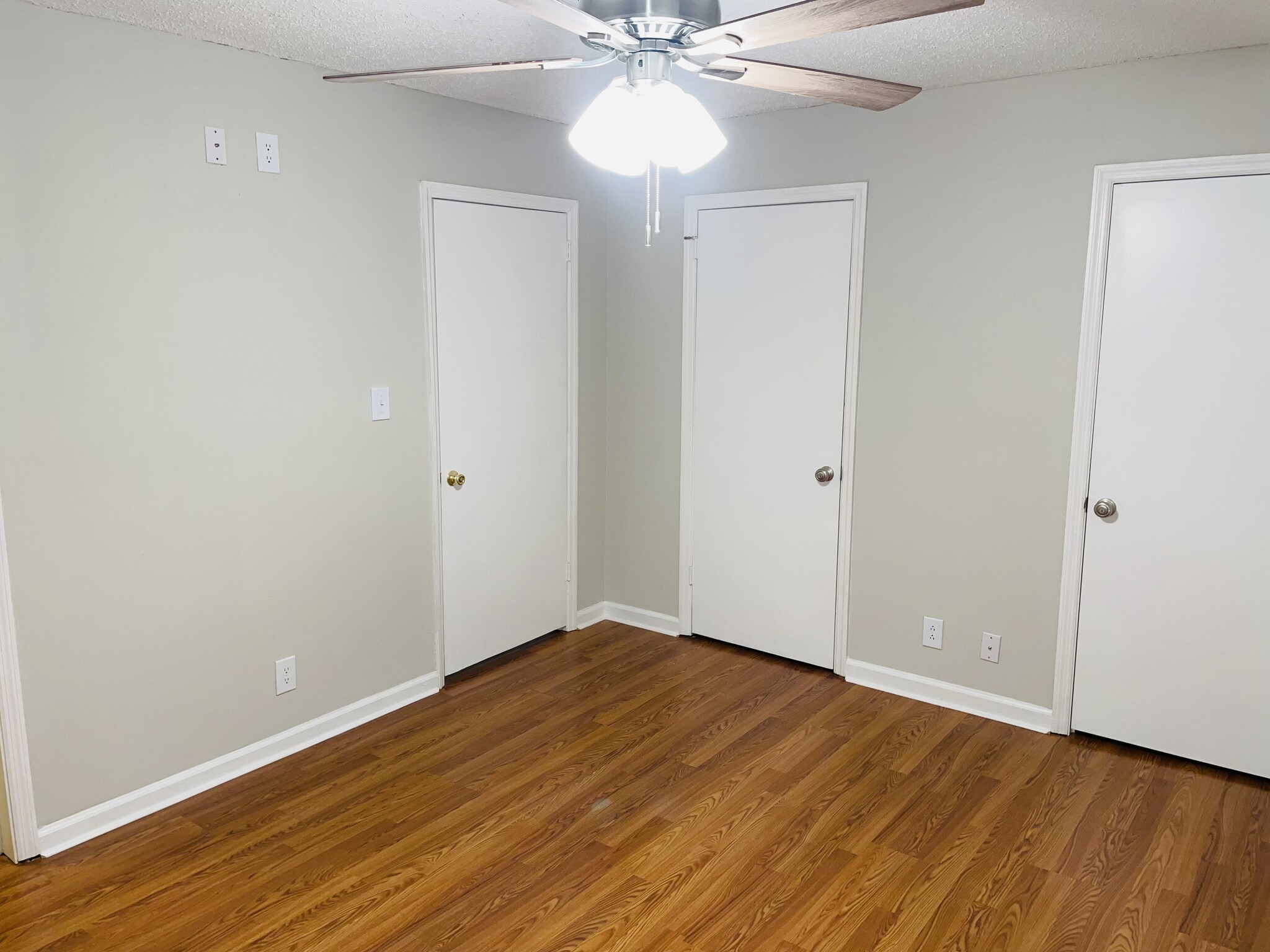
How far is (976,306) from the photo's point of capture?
3.42m

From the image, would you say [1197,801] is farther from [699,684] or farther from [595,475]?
[595,475]

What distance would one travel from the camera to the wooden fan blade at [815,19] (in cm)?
151

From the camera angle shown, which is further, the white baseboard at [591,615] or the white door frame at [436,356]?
the white baseboard at [591,615]

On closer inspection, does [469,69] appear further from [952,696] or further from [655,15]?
[952,696]

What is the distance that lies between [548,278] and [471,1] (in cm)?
176

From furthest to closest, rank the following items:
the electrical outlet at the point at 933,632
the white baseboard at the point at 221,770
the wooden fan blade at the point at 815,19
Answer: the electrical outlet at the point at 933,632, the white baseboard at the point at 221,770, the wooden fan blade at the point at 815,19

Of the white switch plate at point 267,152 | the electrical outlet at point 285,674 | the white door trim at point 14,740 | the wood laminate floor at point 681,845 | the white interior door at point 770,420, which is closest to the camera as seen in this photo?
the wood laminate floor at point 681,845

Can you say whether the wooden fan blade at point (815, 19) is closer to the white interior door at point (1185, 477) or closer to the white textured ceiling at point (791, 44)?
the white textured ceiling at point (791, 44)

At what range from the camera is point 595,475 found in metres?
4.52

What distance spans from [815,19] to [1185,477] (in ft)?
7.38

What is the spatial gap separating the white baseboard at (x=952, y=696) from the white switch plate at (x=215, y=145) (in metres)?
2.95

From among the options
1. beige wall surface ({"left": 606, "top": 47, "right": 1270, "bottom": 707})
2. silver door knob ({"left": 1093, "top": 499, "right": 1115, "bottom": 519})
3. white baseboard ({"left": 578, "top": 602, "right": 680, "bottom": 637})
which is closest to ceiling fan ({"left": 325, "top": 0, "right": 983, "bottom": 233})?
beige wall surface ({"left": 606, "top": 47, "right": 1270, "bottom": 707})

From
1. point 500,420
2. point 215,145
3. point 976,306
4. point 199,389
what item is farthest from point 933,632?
point 215,145

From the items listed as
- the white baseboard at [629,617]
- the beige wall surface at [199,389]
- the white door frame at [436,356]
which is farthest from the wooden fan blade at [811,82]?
the white baseboard at [629,617]
